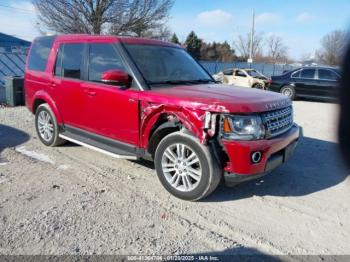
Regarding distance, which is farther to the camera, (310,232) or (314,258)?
(310,232)

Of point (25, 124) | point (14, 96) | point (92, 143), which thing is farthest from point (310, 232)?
point (14, 96)

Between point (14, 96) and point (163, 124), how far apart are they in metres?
8.68

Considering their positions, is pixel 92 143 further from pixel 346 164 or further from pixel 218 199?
pixel 346 164

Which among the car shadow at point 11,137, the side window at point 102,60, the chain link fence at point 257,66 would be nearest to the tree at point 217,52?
the chain link fence at point 257,66

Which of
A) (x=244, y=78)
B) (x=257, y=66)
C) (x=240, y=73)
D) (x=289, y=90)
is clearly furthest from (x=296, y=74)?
(x=257, y=66)

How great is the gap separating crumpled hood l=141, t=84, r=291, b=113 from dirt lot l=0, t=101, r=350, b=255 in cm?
92

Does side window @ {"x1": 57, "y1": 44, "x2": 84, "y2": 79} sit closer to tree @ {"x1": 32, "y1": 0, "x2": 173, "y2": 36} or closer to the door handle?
the door handle

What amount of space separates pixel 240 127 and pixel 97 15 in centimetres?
1950

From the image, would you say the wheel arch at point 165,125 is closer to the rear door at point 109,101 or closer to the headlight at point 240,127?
the rear door at point 109,101

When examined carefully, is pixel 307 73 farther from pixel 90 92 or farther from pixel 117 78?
pixel 117 78

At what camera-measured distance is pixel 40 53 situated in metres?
6.46

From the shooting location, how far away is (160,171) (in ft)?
14.4

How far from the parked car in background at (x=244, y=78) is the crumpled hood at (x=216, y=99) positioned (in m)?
16.1

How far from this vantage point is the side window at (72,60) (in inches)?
215
